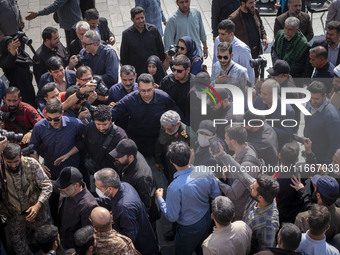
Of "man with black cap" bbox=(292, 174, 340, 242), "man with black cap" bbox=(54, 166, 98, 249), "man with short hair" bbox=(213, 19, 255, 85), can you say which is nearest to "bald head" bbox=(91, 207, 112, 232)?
"man with black cap" bbox=(54, 166, 98, 249)

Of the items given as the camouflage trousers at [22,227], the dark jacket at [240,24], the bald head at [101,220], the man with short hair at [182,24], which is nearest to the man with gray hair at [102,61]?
the man with short hair at [182,24]

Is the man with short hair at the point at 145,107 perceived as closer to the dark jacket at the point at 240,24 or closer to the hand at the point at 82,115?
the hand at the point at 82,115

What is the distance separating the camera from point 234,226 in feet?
13.8

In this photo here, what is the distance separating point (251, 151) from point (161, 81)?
2.16 metres

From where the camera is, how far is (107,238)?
164 inches

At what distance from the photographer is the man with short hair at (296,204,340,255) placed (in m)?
4.06

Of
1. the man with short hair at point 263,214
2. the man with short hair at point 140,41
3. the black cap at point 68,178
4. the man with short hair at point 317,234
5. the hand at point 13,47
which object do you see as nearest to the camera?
the man with short hair at point 317,234

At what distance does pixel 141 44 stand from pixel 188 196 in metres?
3.76

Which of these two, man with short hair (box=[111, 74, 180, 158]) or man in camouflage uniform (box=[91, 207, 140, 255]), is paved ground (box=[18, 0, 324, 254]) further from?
man in camouflage uniform (box=[91, 207, 140, 255])

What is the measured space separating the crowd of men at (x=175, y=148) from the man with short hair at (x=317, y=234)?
0.05ft

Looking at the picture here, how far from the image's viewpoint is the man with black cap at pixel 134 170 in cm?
495

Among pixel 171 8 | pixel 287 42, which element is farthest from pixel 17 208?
pixel 171 8

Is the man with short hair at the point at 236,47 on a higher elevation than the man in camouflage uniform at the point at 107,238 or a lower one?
higher

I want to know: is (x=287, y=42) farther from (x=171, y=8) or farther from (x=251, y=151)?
(x=171, y=8)
